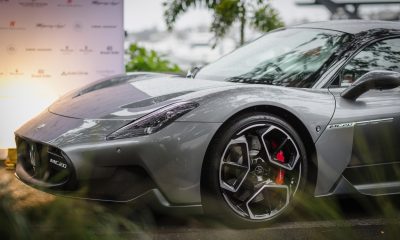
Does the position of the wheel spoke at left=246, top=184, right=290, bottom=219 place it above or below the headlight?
below

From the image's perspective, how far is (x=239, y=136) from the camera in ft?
12.4

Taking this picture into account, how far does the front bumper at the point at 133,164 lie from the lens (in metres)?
3.54

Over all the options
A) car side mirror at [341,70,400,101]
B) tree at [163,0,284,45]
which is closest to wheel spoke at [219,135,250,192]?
car side mirror at [341,70,400,101]

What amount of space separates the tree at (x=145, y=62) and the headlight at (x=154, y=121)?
6.21m

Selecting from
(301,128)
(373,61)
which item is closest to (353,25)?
(373,61)

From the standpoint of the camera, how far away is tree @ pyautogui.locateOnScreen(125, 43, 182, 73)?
10031mm

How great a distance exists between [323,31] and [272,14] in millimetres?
4327

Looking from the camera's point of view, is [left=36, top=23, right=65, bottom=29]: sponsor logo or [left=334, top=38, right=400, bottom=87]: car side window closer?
[left=334, top=38, right=400, bottom=87]: car side window

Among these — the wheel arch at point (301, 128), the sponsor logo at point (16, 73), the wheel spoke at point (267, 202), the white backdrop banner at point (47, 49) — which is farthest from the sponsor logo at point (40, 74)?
the wheel spoke at point (267, 202)

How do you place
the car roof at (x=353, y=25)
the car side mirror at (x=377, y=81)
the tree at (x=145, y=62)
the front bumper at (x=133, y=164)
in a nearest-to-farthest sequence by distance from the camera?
the front bumper at (x=133, y=164) → the car side mirror at (x=377, y=81) → the car roof at (x=353, y=25) → the tree at (x=145, y=62)

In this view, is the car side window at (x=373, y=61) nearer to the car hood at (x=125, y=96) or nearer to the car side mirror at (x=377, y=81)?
the car side mirror at (x=377, y=81)

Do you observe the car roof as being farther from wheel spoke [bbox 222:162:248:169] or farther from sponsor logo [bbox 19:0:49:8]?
sponsor logo [bbox 19:0:49:8]

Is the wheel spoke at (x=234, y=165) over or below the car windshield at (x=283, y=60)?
below

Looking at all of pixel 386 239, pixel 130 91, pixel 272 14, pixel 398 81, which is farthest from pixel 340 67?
pixel 272 14
